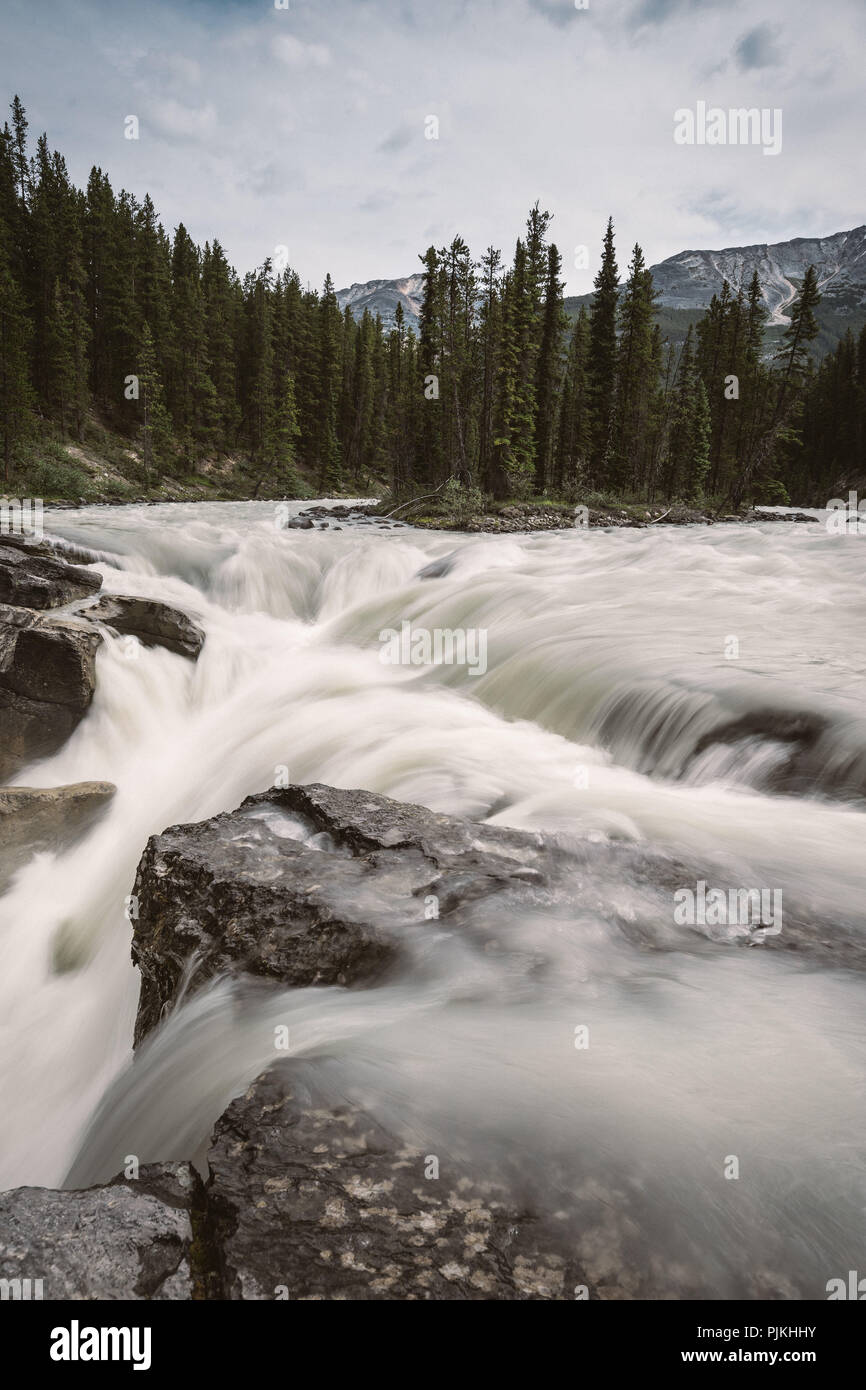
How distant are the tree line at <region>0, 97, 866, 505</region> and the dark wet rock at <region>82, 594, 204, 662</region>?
23944 mm

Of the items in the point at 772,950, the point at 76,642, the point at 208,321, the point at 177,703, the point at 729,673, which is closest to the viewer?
the point at 772,950

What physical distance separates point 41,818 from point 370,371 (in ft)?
224

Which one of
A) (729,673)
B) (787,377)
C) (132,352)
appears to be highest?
(132,352)

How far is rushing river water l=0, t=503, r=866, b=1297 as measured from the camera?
206 centimetres

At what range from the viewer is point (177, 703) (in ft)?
29.0

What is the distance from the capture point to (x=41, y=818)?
608 cm

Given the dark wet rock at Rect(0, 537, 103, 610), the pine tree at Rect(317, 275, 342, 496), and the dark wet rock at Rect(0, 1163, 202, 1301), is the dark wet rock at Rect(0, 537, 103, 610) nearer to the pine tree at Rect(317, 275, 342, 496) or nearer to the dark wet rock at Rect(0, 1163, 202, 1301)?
the dark wet rock at Rect(0, 1163, 202, 1301)

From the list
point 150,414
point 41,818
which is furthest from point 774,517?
point 150,414

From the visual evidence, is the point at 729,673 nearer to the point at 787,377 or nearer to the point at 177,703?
the point at 177,703

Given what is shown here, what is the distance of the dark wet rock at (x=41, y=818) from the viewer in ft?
19.1

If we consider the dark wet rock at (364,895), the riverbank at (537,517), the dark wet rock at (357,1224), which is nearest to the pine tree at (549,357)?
the riverbank at (537,517)

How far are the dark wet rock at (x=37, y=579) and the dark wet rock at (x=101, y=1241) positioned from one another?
811 centimetres
